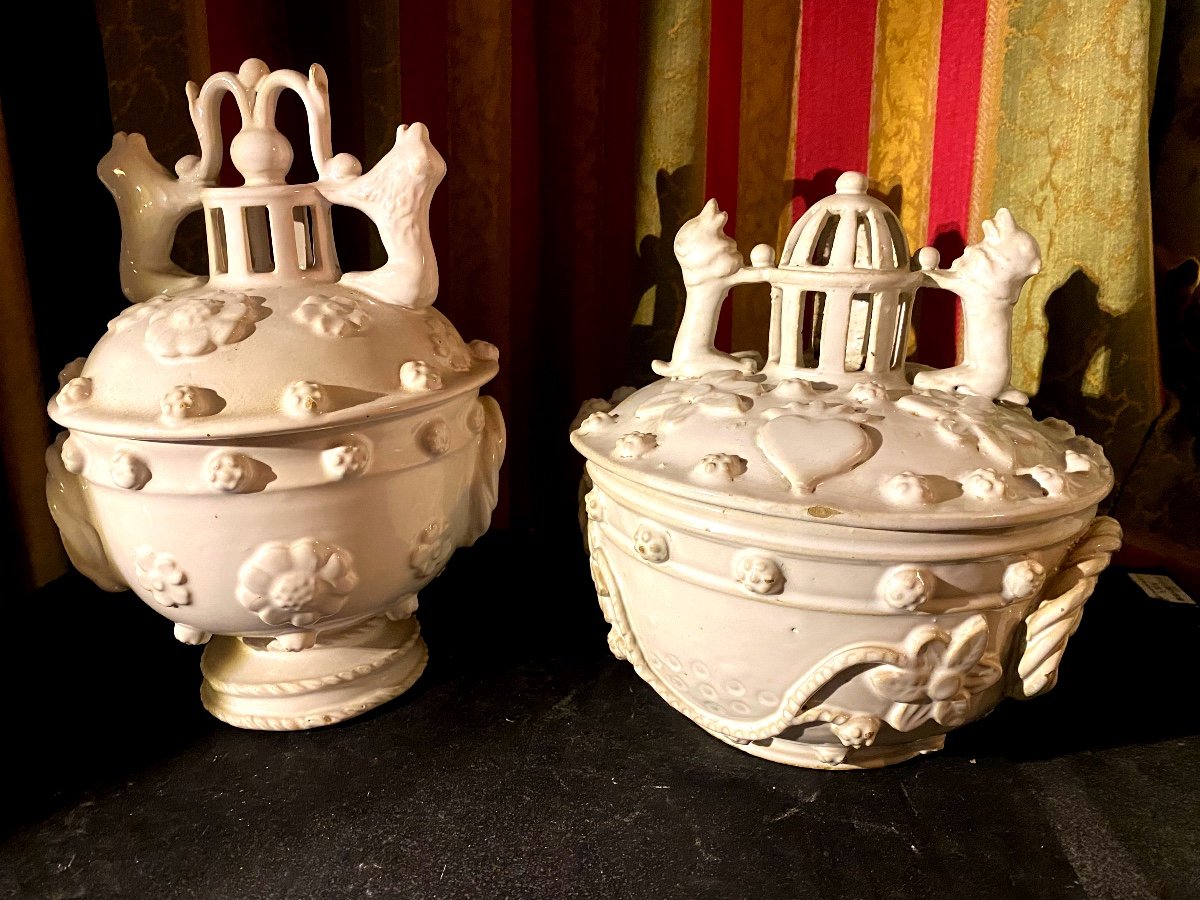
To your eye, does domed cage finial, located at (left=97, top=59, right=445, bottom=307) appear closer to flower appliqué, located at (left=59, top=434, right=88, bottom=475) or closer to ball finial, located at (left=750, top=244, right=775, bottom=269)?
flower appliqué, located at (left=59, top=434, right=88, bottom=475)

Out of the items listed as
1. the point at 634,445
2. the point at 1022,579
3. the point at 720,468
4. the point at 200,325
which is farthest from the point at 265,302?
the point at 1022,579

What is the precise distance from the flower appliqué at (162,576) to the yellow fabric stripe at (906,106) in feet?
3.95

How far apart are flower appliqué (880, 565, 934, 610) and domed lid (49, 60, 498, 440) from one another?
577 mm

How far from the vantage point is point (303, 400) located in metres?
1.02

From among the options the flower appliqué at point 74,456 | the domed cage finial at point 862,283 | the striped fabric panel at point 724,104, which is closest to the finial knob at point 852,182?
the domed cage finial at point 862,283

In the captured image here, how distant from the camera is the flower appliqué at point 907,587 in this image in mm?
927

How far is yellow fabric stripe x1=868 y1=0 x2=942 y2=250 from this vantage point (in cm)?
141

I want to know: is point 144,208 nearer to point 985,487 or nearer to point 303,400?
point 303,400

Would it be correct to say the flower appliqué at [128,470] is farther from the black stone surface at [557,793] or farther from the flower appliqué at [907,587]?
the flower appliqué at [907,587]

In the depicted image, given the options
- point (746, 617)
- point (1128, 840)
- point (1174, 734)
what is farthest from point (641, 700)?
point (1174, 734)

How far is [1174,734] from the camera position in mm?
1228

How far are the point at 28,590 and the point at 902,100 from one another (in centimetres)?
163

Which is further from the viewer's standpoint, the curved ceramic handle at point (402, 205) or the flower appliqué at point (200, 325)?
the curved ceramic handle at point (402, 205)

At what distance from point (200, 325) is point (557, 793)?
0.71m
